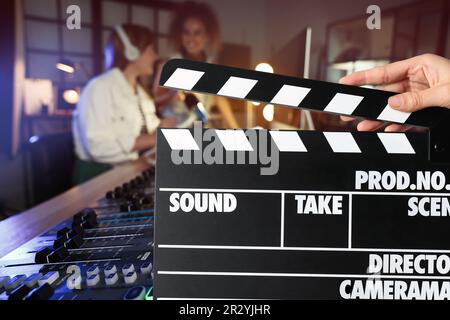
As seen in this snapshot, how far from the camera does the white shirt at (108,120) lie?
2.25 m

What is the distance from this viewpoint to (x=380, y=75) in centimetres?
94

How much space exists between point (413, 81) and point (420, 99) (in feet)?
1.10

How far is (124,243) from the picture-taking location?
0.73 m

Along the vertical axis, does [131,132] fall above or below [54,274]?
above

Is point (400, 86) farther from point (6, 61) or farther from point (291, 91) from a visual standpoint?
point (6, 61)

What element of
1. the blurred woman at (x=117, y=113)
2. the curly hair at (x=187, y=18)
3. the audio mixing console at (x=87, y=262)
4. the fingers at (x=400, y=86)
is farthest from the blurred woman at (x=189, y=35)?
the audio mixing console at (x=87, y=262)

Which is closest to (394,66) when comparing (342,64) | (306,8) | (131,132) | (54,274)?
(54,274)

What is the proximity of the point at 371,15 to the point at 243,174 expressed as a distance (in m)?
3.12

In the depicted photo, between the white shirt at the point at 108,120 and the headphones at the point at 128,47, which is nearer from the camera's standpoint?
the white shirt at the point at 108,120

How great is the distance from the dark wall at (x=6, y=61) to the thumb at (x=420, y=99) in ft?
12.6

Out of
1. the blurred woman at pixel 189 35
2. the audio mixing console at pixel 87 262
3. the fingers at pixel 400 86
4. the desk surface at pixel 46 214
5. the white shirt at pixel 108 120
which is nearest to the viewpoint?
the audio mixing console at pixel 87 262

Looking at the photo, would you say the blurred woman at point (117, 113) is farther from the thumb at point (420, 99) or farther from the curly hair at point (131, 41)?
the thumb at point (420, 99)

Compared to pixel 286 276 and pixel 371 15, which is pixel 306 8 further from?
pixel 286 276
